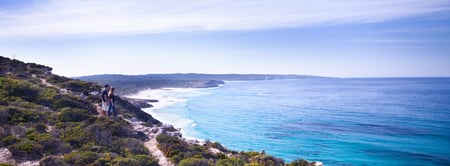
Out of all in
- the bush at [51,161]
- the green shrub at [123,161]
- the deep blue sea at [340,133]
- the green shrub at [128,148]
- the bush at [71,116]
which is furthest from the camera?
the deep blue sea at [340,133]

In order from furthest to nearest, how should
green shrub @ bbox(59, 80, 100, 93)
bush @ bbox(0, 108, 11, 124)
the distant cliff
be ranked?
green shrub @ bbox(59, 80, 100, 93) < bush @ bbox(0, 108, 11, 124) < the distant cliff

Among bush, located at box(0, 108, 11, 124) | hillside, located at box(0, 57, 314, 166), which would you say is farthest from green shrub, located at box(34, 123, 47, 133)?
bush, located at box(0, 108, 11, 124)

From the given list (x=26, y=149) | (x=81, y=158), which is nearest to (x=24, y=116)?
→ (x=26, y=149)

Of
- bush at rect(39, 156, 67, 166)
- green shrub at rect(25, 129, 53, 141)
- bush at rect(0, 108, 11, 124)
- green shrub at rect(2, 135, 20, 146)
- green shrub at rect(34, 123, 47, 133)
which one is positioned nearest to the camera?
bush at rect(39, 156, 67, 166)

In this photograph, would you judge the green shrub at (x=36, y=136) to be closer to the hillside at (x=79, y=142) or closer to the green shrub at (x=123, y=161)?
the hillside at (x=79, y=142)

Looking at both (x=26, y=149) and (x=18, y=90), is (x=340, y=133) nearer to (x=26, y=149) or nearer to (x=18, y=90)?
(x=18, y=90)

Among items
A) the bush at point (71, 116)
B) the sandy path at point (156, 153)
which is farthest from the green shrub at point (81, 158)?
the bush at point (71, 116)

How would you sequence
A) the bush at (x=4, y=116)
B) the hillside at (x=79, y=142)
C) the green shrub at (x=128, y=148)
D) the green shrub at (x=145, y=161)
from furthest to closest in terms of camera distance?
1. the bush at (x=4, y=116)
2. the green shrub at (x=128, y=148)
3. the green shrub at (x=145, y=161)
4. the hillside at (x=79, y=142)

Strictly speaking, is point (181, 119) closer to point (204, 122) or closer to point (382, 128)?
point (204, 122)

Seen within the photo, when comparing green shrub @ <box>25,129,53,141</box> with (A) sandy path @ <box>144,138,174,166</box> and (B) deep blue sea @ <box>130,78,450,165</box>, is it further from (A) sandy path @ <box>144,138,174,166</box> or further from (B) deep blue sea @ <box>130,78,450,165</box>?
(B) deep blue sea @ <box>130,78,450,165</box>

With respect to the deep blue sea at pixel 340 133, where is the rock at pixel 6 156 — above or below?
above

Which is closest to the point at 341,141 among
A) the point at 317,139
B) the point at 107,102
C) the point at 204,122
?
the point at 317,139

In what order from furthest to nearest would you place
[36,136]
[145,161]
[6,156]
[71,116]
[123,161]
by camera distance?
[71,116], [36,136], [145,161], [6,156], [123,161]
